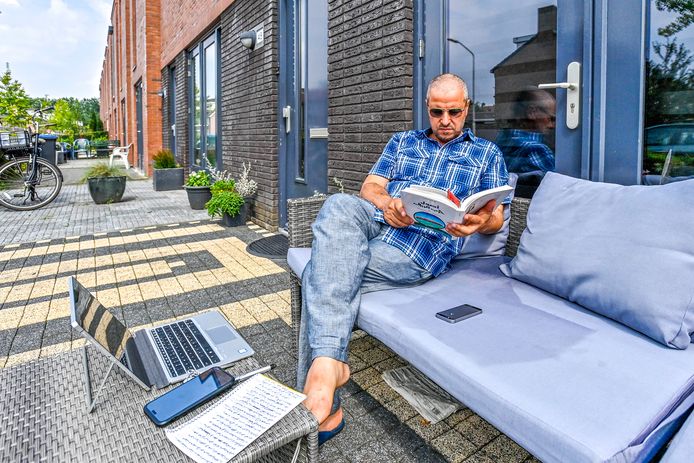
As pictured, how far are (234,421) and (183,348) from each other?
49cm

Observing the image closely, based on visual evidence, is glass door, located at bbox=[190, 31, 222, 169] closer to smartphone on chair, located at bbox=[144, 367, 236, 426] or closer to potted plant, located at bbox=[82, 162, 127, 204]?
potted plant, located at bbox=[82, 162, 127, 204]

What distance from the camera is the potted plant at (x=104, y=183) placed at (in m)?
7.31

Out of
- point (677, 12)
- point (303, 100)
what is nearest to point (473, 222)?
point (677, 12)

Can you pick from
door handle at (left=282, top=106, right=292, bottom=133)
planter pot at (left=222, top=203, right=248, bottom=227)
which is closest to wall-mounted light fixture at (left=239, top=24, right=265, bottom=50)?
door handle at (left=282, top=106, right=292, bottom=133)

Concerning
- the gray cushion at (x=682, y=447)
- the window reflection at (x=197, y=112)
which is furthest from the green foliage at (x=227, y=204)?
the gray cushion at (x=682, y=447)

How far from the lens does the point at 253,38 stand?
5152 millimetres

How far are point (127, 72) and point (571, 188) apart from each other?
1883 cm

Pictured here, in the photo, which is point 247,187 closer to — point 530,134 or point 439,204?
point 530,134

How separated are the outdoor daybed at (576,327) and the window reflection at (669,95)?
43 centimetres

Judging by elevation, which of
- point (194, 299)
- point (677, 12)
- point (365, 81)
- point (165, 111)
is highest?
point (165, 111)

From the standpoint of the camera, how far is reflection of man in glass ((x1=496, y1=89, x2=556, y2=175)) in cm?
227

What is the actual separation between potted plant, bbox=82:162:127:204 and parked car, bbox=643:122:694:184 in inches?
289

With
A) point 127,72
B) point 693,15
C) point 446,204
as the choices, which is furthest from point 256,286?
point 127,72

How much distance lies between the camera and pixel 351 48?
3527mm
